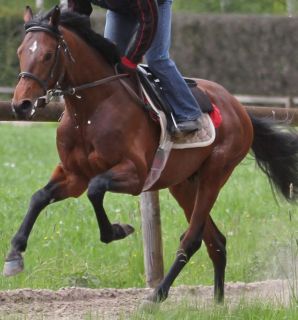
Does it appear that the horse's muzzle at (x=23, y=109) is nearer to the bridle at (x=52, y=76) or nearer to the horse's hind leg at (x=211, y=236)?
the bridle at (x=52, y=76)

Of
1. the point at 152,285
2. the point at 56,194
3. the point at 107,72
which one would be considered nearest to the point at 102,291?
the point at 152,285

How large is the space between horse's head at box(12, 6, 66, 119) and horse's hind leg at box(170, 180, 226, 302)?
159 cm

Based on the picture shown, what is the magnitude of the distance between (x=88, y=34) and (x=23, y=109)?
869 millimetres

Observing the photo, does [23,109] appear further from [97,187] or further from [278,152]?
[278,152]

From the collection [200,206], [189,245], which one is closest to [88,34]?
[200,206]

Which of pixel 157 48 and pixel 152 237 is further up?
pixel 157 48

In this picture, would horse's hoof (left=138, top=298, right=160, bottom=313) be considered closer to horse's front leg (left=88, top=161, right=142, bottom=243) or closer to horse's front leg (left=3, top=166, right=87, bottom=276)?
horse's front leg (left=88, top=161, right=142, bottom=243)

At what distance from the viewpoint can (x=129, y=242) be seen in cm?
902

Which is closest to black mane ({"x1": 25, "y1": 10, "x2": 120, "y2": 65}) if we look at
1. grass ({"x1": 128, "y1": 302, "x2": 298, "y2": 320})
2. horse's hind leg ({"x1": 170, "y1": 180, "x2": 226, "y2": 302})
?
horse's hind leg ({"x1": 170, "y1": 180, "x2": 226, "y2": 302})

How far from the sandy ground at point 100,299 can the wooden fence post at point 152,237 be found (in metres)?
0.24

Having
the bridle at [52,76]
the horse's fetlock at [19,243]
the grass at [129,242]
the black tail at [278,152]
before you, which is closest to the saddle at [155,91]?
the bridle at [52,76]

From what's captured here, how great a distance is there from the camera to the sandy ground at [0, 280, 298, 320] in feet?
21.0

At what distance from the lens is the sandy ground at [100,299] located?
6410 millimetres

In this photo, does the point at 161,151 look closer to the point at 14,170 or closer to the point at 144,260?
the point at 144,260
